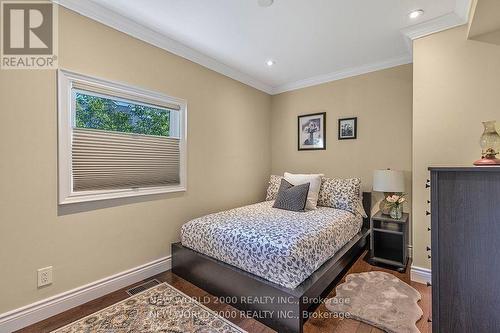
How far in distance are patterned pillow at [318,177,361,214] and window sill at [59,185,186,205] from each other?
73.8 inches

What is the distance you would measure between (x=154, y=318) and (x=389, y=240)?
280cm

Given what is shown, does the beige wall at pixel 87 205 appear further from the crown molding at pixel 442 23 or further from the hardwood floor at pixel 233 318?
the crown molding at pixel 442 23

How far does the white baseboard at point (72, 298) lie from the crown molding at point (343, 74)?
323cm

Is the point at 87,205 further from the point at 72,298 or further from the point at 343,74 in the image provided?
the point at 343,74

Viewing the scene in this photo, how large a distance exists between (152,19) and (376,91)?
2.85 metres

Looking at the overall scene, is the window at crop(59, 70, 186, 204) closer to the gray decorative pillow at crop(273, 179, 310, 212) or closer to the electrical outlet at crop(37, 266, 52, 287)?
the electrical outlet at crop(37, 266, 52, 287)

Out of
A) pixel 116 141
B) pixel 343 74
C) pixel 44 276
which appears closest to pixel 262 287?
pixel 44 276

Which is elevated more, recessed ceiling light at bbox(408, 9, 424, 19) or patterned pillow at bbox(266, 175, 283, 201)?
recessed ceiling light at bbox(408, 9, 424, 19)

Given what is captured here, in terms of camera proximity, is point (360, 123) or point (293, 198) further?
point (360, 123)

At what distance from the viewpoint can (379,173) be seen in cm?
285

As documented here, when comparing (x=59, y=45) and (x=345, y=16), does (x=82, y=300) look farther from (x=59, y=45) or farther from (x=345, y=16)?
(x=345, y=16)

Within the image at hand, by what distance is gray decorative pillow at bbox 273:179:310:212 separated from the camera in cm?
291

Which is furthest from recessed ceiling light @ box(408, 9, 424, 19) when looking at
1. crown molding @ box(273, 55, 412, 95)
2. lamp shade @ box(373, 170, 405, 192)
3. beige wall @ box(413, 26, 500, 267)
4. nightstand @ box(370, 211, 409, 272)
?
nightstand @ box(370, 211, 409, 272)

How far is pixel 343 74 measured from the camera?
3.47 meters
